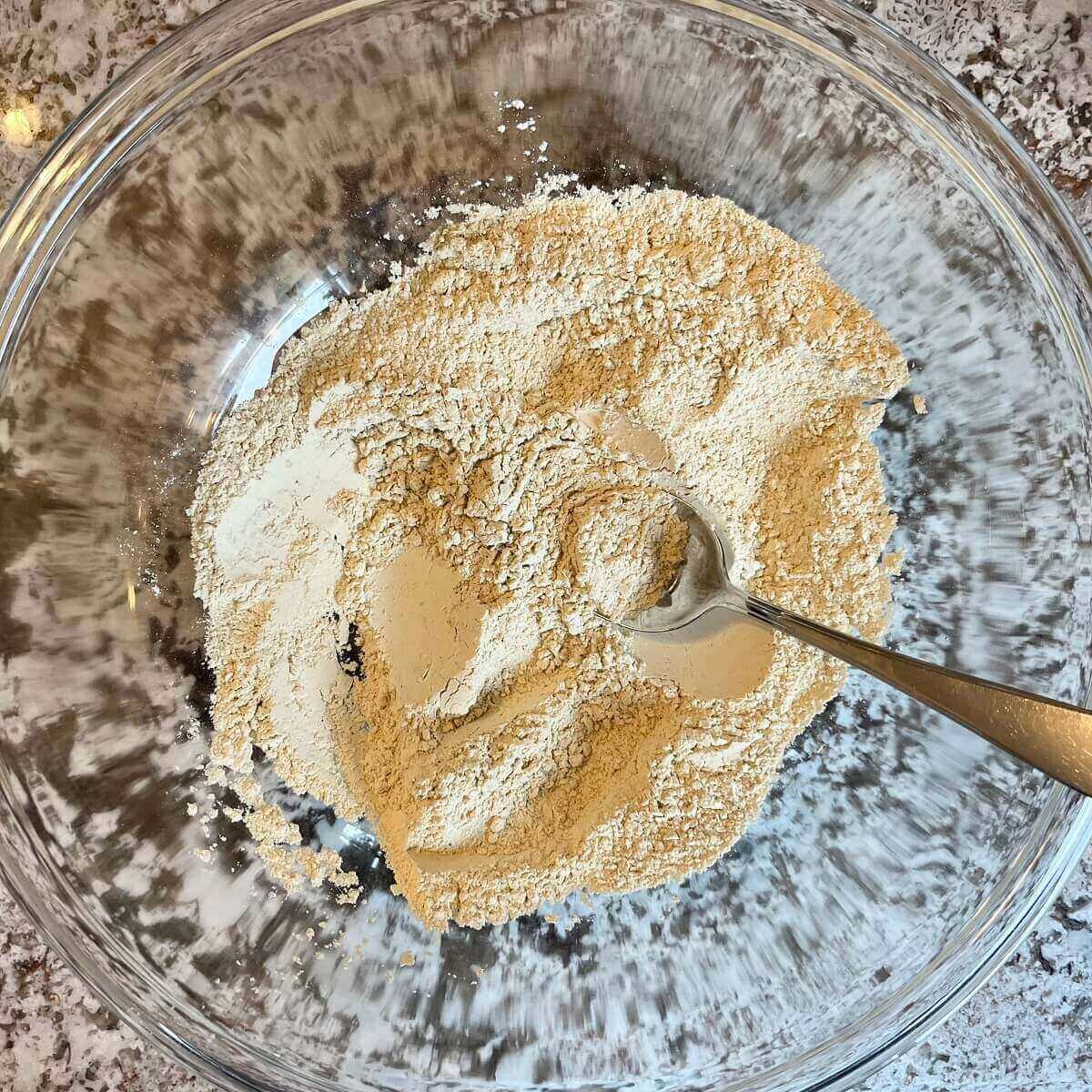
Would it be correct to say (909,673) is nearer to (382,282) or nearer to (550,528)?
(550,528)

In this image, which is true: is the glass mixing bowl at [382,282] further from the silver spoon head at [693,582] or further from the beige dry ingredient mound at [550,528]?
the silver spoon head at [693,582]

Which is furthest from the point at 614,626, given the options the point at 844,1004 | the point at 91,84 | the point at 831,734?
the point at 91,84

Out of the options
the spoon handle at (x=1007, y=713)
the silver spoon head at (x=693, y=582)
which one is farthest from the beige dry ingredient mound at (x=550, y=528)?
the spoon handle at (x=1007, y=713)

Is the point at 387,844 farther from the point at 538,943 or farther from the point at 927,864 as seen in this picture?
the point at 927,864

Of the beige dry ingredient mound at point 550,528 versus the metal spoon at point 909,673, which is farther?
the beige dry ingredient mound at point 550,528

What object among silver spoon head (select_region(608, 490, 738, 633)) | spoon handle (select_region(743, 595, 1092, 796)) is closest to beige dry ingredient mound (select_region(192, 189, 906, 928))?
silver spoon head (select_region(608, 490, 738, 633))
